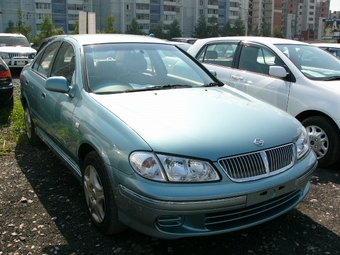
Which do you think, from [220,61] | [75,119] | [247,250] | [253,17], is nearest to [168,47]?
[75,119]

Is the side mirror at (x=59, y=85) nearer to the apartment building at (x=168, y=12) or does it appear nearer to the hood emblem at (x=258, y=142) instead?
the hood emblem at (x=258, y=142)

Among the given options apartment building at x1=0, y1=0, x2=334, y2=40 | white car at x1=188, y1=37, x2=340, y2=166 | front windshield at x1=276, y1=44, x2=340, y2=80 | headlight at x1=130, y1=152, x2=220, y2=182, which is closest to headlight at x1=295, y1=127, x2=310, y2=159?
headlight at x1=130, y1=152, x2=220, y2=182

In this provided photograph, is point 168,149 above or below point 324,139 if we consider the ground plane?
above

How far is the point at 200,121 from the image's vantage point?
2.80 m

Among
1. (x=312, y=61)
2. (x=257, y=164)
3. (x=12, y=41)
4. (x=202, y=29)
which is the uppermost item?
(x=202, y=29)

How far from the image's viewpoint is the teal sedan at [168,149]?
242 centimetres

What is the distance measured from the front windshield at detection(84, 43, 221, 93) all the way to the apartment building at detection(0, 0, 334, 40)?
61904 millimetres

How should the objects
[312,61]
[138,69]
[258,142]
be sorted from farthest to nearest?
1. [312,61]
2. [138,69]
3. [258,142]

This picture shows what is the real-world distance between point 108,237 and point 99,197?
340mm

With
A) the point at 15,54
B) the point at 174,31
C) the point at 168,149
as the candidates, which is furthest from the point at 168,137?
the point at 174,31

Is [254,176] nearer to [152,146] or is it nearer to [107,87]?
[152,146]

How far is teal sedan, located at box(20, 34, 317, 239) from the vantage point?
2424 mm

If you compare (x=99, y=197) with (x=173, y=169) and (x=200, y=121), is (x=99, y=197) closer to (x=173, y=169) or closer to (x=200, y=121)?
(x=173, y=169)

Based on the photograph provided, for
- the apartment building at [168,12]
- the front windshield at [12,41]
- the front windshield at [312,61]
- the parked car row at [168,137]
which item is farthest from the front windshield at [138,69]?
the apartment building at [168,12]
